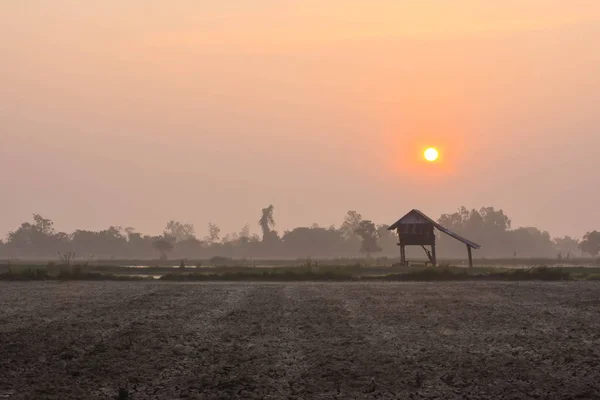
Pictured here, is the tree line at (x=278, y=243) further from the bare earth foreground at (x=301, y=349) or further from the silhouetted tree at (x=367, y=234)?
the bare earth foreground at (x=301, y=349)

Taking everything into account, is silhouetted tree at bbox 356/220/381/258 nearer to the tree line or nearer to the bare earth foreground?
the tree line

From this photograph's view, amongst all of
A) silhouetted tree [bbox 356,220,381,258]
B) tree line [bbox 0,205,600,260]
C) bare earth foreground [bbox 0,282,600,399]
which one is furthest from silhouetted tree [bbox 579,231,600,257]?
bare earth foreground [bbox 0,282,600,399]

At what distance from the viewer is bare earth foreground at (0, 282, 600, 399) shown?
30.0 feet

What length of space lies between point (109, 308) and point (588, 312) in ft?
51.5

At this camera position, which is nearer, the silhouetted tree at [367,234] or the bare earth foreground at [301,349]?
the bare earth foreground at [301,349]

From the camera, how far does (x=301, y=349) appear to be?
11.9 m

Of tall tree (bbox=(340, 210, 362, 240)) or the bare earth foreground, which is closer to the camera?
the bare earth foreground

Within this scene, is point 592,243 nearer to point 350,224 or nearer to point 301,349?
point 350,224

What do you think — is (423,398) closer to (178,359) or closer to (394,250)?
(178,359)

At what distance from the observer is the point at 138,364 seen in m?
10.6

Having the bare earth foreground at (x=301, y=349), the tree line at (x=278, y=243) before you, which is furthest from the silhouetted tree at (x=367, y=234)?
the bare earth foreground at (x=301, y=349)

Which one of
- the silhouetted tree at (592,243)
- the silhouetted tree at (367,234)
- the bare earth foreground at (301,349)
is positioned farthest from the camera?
the silhouetted tree at (592,243)

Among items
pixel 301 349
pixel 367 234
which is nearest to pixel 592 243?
pixel 367 234

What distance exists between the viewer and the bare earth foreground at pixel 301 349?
9133 mm
